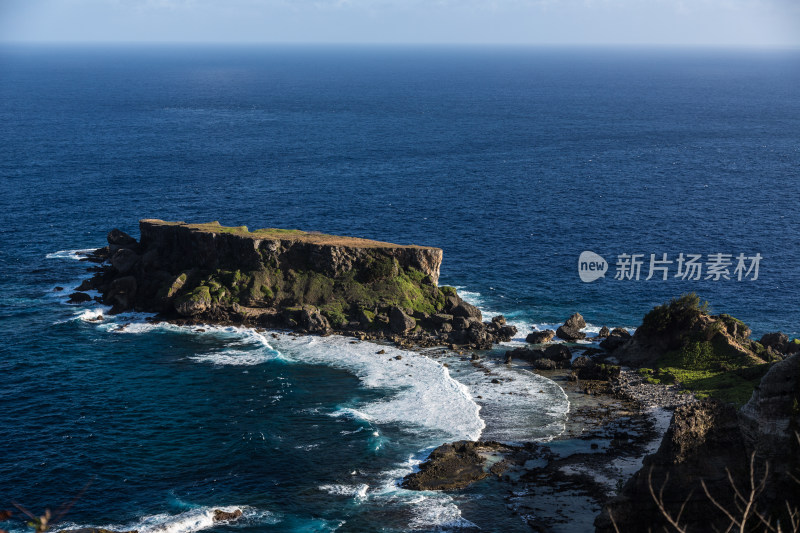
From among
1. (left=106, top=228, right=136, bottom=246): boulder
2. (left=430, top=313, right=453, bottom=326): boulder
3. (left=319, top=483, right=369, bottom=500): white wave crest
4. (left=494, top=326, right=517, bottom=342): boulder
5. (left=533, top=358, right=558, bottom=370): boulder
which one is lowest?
(left=319, top=483, right=369, bottom=500): white wave crest

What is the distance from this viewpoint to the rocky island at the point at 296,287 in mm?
101250

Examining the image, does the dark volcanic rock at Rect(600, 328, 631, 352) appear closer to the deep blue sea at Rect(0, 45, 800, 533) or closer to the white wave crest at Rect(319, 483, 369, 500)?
the deep blue sea at Rect(0, 45, 800, 533)

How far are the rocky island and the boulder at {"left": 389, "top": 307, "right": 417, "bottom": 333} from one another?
124 millimetres

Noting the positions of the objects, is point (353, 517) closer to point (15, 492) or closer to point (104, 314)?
point (15, 492)

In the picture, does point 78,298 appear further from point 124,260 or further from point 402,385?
point 402,385

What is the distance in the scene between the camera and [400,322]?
100 metres

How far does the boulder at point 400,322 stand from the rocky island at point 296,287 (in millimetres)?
124

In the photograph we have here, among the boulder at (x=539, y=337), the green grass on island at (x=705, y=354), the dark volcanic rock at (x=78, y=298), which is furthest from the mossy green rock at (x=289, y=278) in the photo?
the green grass on island at (x=705, y=354)

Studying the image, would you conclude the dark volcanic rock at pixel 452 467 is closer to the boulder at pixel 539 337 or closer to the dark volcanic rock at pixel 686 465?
the dark volcanic rock at pixel 686 465

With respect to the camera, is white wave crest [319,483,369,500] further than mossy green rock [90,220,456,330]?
No

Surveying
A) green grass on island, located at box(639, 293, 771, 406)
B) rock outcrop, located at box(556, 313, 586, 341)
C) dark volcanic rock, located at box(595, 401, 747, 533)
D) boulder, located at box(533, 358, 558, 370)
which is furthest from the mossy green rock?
dark volcanic rock, located at box(595, 401, 747, 533)

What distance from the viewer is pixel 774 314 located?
107625 millimetres

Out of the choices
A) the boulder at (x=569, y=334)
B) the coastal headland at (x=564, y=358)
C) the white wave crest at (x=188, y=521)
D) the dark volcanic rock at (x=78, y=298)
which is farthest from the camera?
the dark volcanic rock at (x=78, y=298)

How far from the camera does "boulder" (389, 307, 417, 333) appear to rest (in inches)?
3927
